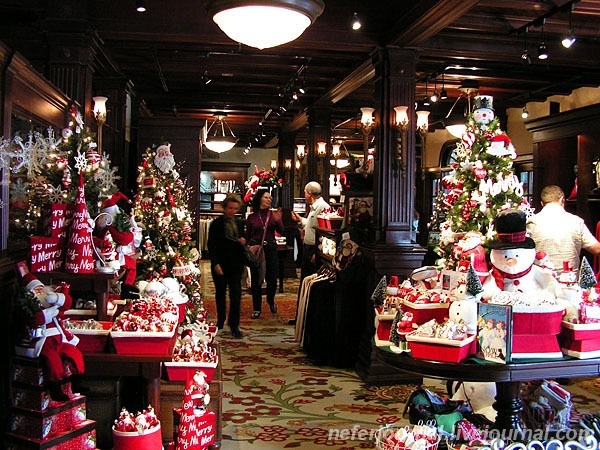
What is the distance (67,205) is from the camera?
3807 millimetres

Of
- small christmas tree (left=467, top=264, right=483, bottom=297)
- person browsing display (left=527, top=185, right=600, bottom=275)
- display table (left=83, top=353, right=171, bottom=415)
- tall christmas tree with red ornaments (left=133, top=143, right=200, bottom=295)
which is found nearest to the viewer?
small christmas tree (left=467, top=264, right=483, bottom=297)

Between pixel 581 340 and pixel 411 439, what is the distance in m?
0.94

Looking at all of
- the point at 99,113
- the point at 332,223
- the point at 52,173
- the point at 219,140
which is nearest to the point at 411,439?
the point at 52,173

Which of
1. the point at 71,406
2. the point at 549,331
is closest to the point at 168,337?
the point at 71,406

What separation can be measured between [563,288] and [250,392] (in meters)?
3.06

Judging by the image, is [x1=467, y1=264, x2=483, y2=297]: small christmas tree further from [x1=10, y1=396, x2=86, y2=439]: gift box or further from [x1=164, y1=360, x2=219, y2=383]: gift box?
[x1=10, y1=396, x2=86, y2=439]: gift box

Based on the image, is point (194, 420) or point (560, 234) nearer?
point (194, 420)

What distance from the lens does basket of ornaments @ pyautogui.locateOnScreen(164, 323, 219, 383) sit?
415cm

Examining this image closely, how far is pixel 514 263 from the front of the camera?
3318 millimetres

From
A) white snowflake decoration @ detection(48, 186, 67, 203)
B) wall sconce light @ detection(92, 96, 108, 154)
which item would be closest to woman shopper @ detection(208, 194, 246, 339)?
wall sconce light @ detection(92, 96, 108, 154)

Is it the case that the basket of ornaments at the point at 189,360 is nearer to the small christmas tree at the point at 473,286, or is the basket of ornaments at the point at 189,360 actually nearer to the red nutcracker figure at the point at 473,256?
the red nutcracker figure at the point at 473,256

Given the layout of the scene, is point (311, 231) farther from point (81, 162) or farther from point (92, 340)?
point (92, 340)

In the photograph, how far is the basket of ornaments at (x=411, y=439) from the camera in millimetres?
3170

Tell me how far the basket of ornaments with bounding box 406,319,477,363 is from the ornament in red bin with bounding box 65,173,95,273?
1.87 metres
